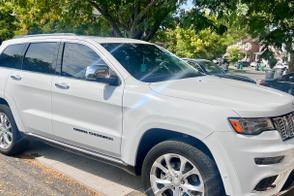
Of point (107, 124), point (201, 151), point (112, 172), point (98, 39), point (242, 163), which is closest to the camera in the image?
point (242, 163)

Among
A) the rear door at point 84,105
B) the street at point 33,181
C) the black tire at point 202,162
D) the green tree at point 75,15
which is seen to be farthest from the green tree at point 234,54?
the black tire at point 202,162

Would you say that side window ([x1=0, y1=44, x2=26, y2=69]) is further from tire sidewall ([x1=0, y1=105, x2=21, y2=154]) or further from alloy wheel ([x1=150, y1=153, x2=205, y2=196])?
alloy wheel ([x1=150, y1=153, x2=205, y2=196])

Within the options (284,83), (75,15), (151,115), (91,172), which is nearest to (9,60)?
(91,172)

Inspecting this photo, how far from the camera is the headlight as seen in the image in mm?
3264

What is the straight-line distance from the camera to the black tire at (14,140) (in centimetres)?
538

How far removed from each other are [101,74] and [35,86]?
1.25 m

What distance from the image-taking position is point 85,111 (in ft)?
14.0

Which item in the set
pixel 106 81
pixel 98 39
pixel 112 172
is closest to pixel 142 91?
pixel 106 81

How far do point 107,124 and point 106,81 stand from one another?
1.50ft

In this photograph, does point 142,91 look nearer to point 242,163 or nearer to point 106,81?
point 106,81

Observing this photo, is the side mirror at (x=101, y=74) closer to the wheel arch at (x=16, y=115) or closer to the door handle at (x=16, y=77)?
the door handle at (x=16, y=77)

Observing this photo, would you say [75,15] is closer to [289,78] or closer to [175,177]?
[289,78]

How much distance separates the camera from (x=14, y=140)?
17.7 ft

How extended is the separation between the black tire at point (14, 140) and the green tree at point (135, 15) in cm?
331
